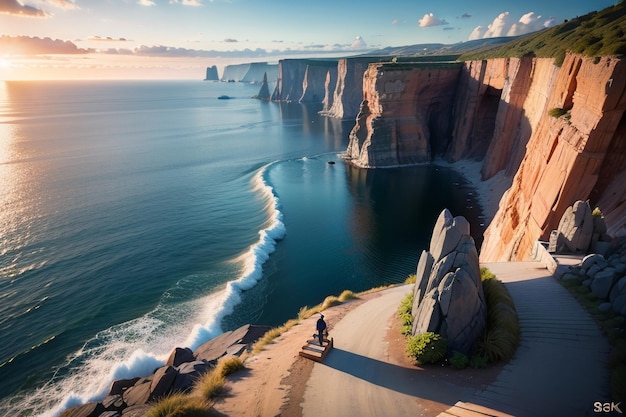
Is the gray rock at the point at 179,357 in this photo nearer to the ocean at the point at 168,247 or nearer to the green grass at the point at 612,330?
the ocean at the point at 168,247

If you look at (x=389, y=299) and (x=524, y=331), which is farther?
(x=389, y=299)

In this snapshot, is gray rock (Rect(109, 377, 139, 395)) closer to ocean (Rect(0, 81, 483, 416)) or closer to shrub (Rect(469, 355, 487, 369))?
ocean (Rect(0, 81, 483, 416))

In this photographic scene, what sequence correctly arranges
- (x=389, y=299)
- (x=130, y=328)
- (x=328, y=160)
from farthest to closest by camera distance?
(x=328, y=160)
(x=130, y=328)
(x=389, y=299)

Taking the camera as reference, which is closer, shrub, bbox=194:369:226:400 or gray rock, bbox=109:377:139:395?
shrub, bbox=194:369:226:400

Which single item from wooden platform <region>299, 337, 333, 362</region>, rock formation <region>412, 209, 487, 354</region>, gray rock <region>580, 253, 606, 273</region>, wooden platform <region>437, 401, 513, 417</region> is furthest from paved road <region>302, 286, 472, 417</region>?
gray rock <region>580, 253, 606, 273</region>

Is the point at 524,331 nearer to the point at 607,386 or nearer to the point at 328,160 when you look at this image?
the point at 607,386

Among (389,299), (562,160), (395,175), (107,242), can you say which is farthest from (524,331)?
(395,175)
